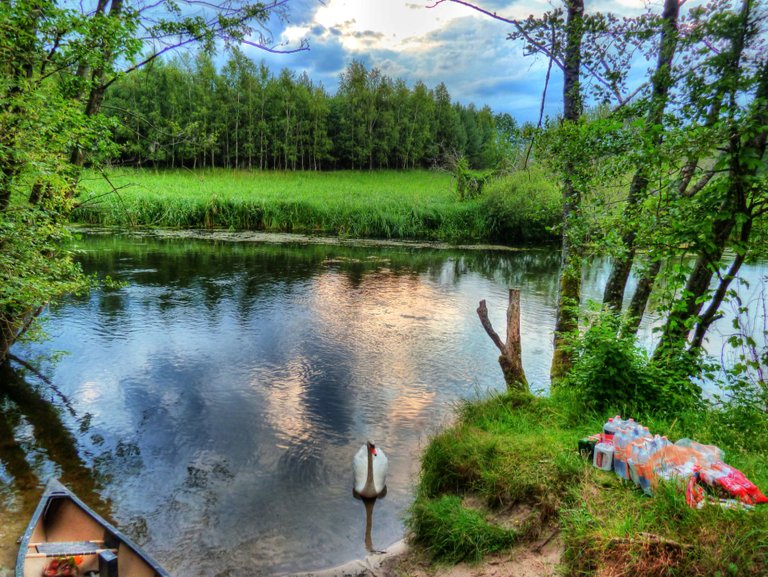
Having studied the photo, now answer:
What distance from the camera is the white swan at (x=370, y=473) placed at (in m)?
5.77

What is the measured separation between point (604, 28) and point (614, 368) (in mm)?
4638

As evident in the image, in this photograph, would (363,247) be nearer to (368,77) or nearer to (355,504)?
(355,504)

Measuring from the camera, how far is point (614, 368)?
552cm

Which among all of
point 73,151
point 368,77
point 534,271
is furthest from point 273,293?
point 368,77

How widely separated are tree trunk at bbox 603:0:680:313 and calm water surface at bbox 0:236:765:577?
2.76 metres

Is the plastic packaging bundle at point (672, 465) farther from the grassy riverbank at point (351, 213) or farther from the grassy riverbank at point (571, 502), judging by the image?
the grassy riverbank at point (351, 213)

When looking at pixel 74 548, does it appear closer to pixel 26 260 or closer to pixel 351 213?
pixel 26 260

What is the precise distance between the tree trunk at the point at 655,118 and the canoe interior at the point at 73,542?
6147 millimetres

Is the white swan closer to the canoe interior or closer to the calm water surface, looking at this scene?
the calm water surface

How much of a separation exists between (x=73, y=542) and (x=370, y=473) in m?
3.11

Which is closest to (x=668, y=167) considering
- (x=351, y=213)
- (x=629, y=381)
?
(x=629, y=381)

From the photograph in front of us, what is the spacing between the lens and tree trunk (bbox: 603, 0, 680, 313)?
4797 mm

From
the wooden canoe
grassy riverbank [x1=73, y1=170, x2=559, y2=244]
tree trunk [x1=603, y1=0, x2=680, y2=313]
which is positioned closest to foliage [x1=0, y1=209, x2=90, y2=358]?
the wooden canoe

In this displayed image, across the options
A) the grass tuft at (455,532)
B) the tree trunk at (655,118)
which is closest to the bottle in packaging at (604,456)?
the grass tuft at (455,532)
